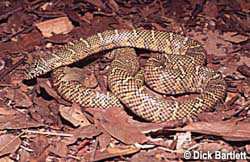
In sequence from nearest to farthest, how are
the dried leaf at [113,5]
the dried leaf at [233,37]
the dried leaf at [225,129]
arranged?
the dried leaf at [225,129] → the dried leaf at [233,37] → the dried leaf at [113,5]

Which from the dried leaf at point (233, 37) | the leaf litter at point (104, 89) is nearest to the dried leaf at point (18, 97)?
the leaf litter at point (104, 89)

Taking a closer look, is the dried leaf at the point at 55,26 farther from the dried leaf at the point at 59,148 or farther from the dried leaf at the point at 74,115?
the dried leaf at the point at 59,148

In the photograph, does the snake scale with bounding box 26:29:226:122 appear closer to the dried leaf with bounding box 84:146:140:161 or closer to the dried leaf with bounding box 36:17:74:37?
the dried leaf with bounding box 84:146:140:161

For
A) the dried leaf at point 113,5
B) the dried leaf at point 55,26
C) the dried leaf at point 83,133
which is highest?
the dried leaf at point 113,5

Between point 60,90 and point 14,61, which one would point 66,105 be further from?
point 14,61

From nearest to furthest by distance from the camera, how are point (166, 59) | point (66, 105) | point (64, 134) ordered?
point (64, 134) → point (66, 105) → point (166, 59)

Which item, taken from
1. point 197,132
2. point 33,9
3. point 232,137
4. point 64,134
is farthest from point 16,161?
point 33,9
